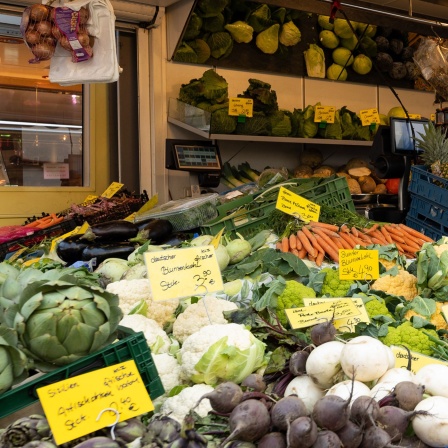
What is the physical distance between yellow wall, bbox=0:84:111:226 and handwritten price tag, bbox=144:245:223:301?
11.2 ft

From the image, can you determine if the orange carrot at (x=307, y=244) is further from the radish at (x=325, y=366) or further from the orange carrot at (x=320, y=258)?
the radish at (x=325, y=366)

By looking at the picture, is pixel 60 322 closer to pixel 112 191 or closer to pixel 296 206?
pixel 296 206

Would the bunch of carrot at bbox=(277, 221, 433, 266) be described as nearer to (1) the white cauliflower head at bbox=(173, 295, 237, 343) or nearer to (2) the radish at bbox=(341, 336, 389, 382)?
(1) the white cauliflower head at bbox=(173, 295, 237, 343)

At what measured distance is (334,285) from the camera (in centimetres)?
237

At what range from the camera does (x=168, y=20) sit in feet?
16.6

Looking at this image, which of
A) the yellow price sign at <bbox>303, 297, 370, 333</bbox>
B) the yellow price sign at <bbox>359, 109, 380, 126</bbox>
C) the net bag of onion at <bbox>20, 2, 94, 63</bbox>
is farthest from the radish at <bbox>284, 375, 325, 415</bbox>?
the yellow price sign at <bbox>359, 109, 380, 126</bbox>

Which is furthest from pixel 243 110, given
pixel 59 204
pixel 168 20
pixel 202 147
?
pixel 59 204

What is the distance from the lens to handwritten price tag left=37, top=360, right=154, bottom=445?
44.8 inches

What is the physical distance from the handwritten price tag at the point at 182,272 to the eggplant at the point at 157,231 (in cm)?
150

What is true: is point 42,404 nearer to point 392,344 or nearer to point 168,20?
point 392,344

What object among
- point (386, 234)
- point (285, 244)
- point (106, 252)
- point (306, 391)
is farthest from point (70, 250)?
point (306, 391)

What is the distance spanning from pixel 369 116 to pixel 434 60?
2.81 feet

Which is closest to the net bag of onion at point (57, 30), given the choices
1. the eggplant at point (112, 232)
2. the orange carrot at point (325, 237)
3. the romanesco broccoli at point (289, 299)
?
the eggplant at point (112, 232)

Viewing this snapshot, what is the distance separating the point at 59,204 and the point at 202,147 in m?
1.30
